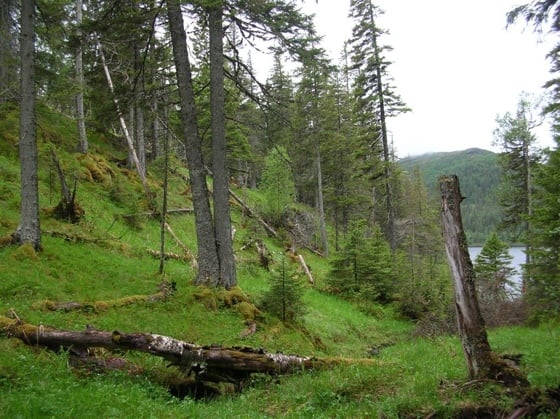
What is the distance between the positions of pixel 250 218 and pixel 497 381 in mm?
23414

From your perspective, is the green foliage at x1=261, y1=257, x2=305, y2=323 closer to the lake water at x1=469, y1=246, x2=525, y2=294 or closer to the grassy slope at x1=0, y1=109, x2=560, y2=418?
the grassy slope at x1=0, y1=109, x2=560, y2=418

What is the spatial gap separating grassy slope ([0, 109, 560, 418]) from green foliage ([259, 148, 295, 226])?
402 inches

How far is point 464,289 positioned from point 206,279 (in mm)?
6937

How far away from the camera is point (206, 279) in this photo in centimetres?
1060

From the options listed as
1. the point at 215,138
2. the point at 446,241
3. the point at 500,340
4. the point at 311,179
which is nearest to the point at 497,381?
A: the point at 446,241

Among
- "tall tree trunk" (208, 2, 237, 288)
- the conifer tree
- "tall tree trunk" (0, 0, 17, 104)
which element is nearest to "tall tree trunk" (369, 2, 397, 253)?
the conifer tree

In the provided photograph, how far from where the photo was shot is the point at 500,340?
9.57 meters

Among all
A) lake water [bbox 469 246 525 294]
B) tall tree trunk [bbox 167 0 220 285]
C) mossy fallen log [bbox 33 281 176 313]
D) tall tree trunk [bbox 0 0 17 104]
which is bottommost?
lake water [bbox 469 246 525 294]

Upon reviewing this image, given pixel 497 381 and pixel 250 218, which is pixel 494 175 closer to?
pixel 250 218

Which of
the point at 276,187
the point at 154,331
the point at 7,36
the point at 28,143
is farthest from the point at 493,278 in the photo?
the point at 7,36

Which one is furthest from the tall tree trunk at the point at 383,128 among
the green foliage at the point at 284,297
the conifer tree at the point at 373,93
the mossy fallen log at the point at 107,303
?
the mossy fallen log at the point at 107,303

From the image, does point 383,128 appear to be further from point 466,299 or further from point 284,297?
point 466,299

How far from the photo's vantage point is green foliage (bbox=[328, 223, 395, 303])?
761 inches

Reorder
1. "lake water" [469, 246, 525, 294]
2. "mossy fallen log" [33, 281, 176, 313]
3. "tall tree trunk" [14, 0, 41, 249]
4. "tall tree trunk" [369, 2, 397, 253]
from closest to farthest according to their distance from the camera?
"mossy fallen log" [33, 281, 176, 313] < "tall tree trunk" [14, 0, 41, 249] < "lake water" [469, 246, 525, 294] < "tall tree trunk" [369, 2, 397, 253]
